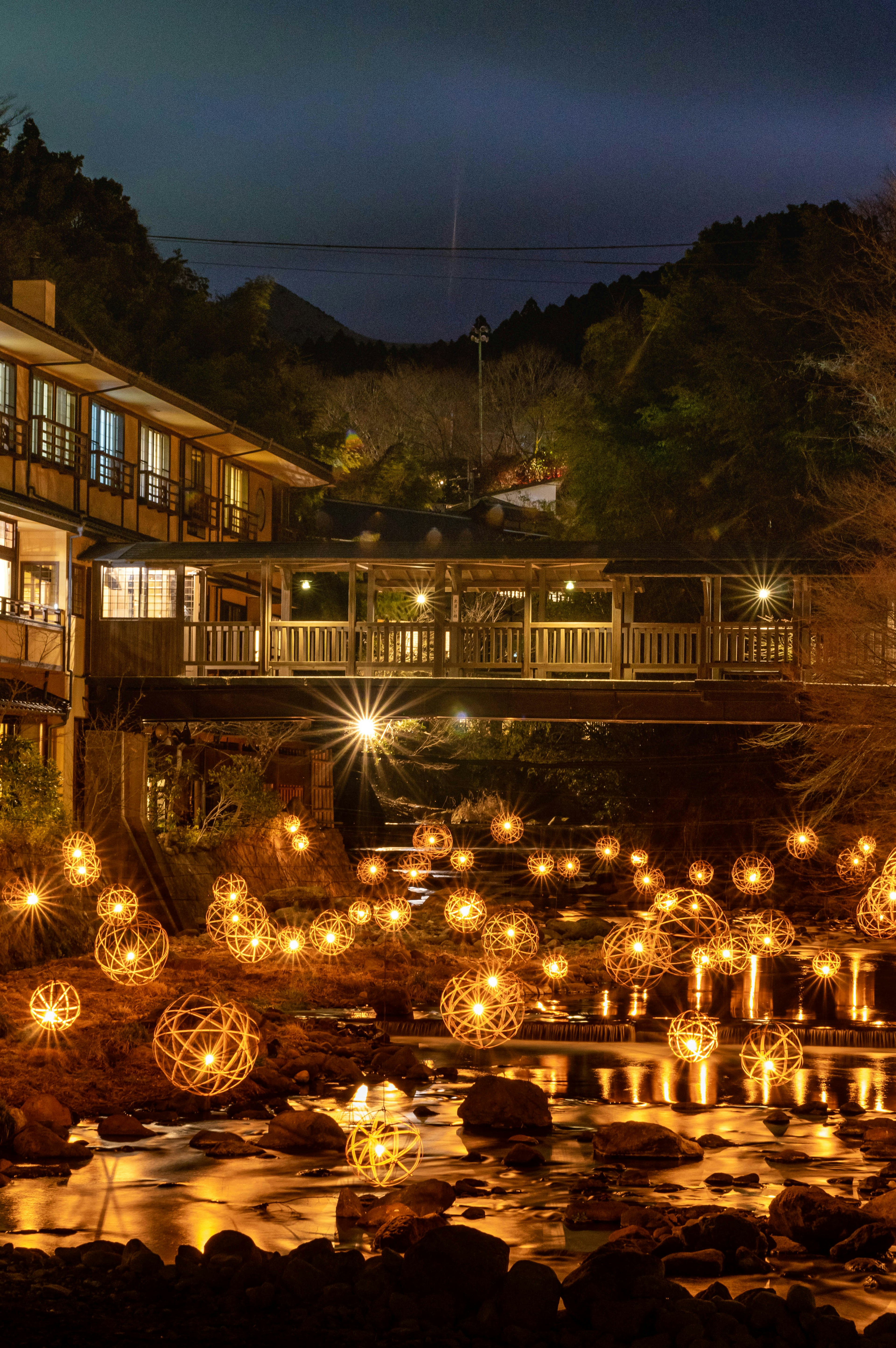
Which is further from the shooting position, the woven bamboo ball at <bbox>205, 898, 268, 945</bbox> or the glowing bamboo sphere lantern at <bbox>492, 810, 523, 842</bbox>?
the glowing bamboo sphere lantern at <bbox>492, 810, 523, 842</bbox>

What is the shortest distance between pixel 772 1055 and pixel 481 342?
253 feet

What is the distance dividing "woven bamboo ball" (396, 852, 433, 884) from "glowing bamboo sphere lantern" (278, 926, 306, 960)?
713 cm

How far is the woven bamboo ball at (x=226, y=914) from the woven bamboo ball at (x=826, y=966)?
30.5ft

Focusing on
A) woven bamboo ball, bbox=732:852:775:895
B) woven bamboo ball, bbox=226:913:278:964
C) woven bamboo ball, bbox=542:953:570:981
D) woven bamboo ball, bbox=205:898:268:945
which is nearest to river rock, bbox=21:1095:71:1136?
woven bamboo ball, bbox=226:913:278:964

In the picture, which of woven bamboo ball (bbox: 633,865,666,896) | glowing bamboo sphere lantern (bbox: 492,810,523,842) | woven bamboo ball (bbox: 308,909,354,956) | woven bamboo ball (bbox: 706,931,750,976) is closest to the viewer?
woven bamboo ball (bbox: 308,909,354,956)

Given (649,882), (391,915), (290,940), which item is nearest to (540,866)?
(649,882)

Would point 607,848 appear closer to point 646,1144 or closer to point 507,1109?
point 507,1109

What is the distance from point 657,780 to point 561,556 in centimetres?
1415

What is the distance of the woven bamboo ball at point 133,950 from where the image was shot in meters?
20.7

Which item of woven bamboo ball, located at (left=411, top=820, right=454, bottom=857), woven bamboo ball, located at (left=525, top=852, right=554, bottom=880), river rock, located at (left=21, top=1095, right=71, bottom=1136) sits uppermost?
woven bamboo ball, located at (left=411, top=820, right=454, bottom=857)

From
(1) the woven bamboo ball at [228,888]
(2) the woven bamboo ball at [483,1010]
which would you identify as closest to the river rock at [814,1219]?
(2) the woven bamboo ball at [483,1010]

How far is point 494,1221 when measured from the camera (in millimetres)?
11281

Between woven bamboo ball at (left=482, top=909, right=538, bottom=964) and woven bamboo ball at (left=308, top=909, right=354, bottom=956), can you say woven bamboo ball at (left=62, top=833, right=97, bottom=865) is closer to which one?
woven bamboo ball at (left=308, top=909, right=354, bottom=956)

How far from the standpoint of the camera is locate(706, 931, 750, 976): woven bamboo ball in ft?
83.4
